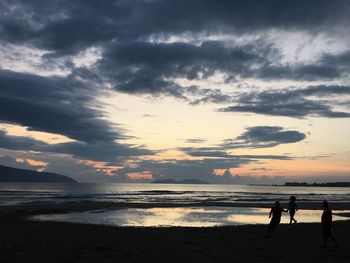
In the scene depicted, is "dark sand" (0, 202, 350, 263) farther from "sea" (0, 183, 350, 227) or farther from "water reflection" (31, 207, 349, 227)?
"sea" (0, 183, 350, 227)

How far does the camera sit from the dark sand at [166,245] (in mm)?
14625

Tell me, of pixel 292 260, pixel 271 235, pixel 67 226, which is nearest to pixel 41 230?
pixel 67 226

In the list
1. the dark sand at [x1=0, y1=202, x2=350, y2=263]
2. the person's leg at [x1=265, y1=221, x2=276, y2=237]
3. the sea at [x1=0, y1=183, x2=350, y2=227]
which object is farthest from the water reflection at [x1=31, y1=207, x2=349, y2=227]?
the person's leg at [x1=265, y1=221, x2=276, y2=237]

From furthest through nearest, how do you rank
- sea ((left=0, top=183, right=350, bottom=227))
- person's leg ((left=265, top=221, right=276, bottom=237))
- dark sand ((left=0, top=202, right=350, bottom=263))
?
sea ((left=0, top=183, right=350, bottom=227)) → person's leg ((left=265, top=221, right=276, bottom=237)) → dark sand ((left=0, top=202, right=350, bottom=263))

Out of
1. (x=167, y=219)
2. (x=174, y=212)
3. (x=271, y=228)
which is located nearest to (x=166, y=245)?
(x=271, y=228)

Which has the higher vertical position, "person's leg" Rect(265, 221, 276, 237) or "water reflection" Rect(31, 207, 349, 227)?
"person's leg" Rect(265, 221, 276, 237)

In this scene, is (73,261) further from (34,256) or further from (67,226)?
A: (67,226)

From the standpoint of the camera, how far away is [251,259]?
14.4 metres

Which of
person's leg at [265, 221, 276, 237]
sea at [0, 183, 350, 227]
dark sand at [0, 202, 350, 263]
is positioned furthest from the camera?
sea at [0, 183, 350, 227]

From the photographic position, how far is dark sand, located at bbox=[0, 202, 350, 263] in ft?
48.0

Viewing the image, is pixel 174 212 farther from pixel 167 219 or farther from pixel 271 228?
pixel 271 228

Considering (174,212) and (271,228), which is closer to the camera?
(271,228)

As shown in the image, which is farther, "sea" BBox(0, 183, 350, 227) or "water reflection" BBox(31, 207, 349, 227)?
"sea" BBox(0, 183, 350, 227)

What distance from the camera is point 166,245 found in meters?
17.6
